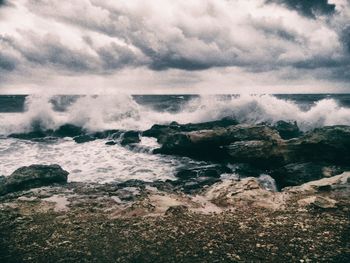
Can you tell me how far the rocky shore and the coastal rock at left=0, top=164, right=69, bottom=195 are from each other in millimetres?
43

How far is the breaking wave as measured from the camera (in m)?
A: 39.2

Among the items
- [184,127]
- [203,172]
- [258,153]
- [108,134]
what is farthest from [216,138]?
[108,134]

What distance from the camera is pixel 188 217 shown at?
399 inches

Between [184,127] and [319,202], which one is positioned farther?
[184,127]

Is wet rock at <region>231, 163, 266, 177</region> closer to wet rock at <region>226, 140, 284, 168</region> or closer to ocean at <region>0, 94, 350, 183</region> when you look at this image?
wet rock at <region>226, 140, 284, 168</region>

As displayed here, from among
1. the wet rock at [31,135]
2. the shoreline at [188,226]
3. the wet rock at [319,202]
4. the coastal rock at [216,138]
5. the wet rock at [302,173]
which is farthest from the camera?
the wet rock at [31,135]

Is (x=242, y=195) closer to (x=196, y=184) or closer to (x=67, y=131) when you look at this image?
(x=196, y=184)

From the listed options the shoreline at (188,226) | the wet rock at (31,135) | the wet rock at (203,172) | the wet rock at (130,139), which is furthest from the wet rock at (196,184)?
the wet rock at (31,135)

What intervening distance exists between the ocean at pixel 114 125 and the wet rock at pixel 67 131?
1.93 m

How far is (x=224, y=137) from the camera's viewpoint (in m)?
22.6

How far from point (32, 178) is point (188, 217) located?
870 centimetres

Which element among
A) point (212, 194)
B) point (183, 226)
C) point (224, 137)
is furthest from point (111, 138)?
point (183, 226)

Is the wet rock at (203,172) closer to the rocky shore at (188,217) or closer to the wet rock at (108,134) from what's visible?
the rocky shore at (188,217)

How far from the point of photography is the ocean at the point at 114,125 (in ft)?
68.4
